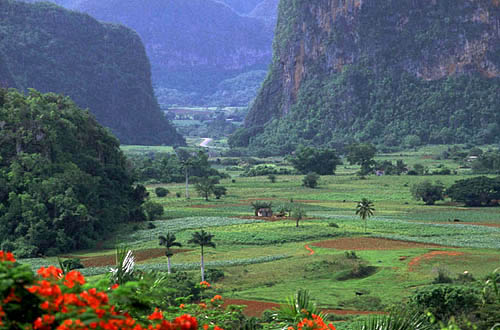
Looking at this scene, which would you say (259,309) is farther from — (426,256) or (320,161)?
(320,161)

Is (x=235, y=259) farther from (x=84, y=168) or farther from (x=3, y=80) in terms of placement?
(x=3, y=80)

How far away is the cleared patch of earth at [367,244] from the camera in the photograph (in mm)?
58862

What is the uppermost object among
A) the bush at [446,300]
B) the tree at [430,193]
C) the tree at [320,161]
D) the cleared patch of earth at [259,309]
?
the tree at [320,161]

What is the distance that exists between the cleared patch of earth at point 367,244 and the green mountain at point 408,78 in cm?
10585

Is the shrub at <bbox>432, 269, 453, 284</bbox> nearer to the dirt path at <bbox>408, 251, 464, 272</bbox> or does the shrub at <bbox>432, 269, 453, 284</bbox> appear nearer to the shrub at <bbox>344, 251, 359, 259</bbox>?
the dirt path at <bbox>408, 251, 464, 272</bbox>

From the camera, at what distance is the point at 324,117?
19550 cm

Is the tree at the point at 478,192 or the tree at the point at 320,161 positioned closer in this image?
the tree at the point at 478,192

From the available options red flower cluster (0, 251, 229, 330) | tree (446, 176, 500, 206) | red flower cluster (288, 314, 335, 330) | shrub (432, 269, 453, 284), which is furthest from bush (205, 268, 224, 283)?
tree (446, 176, 500, 206)

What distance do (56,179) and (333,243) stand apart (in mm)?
26040

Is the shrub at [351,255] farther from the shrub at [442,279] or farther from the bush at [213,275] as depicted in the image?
the bush at [213,275]

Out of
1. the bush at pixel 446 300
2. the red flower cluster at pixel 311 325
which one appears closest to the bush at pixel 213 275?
the bush at pixel 446 300

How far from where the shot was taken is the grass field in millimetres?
44688

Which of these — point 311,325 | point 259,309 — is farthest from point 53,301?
point 259,309

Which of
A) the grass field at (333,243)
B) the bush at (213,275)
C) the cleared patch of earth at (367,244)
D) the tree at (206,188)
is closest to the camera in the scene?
the grass field at (333,243)
